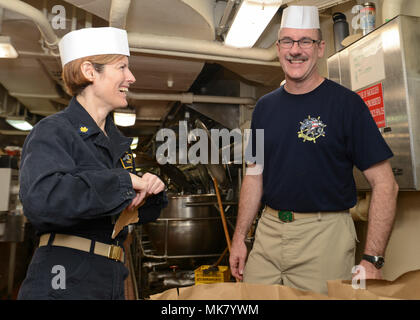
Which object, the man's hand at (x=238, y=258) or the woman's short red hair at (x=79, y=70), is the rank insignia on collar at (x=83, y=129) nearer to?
the woman's short red hair at (x=79, y=70)

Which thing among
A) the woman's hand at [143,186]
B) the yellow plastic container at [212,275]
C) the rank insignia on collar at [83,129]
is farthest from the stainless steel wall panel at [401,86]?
the yellow plastic container at [212,275]

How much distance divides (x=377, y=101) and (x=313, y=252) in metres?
0.89

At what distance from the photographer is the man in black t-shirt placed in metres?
1.30

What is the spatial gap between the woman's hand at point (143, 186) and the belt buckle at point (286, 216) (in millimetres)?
611

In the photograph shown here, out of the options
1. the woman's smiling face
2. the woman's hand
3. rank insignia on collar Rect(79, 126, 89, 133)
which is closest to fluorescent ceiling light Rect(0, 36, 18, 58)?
the woman's smiling face

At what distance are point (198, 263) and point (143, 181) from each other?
3.70 meters

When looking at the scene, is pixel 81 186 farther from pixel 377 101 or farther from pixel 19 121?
pixel 19 121

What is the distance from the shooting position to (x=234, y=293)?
62cm

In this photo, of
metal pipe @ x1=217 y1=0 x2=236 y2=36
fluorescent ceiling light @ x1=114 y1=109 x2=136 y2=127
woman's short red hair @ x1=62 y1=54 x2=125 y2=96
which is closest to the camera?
woman's short red hair @ x1=62 y1=54 x2=125 y2=96

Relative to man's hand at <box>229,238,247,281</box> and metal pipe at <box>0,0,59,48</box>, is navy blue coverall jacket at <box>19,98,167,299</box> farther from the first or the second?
Answer: metal pipe at <box>0,0,59,48</box>

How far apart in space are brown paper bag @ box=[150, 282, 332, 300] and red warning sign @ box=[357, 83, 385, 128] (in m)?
1.38

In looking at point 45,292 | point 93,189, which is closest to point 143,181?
point 93,189

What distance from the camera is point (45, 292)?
93 cm

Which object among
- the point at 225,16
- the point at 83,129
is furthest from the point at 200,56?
the point at 83,129
